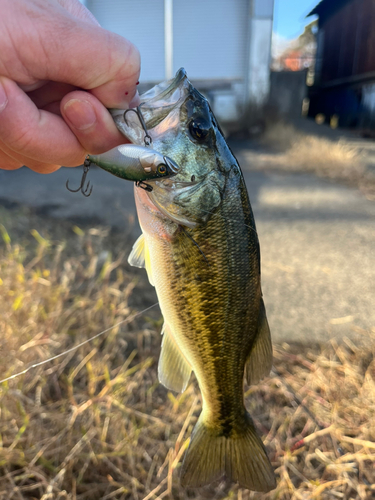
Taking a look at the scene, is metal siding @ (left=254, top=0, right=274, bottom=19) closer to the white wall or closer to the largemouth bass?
the white wall

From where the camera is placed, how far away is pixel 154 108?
1.11 m

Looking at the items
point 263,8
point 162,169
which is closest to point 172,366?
point 162,169

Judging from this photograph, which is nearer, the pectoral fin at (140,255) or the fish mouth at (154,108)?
the fish mouth at (154,108)

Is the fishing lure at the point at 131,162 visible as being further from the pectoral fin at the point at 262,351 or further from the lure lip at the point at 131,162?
the pectoral fin at the point at 262,351

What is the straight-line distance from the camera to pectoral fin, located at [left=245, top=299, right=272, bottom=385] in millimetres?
1263

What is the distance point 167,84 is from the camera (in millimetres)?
1151

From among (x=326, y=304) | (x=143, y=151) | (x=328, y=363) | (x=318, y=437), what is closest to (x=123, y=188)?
(x=326, y=304)

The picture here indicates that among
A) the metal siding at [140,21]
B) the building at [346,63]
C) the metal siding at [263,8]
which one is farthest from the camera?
the building at [346,63]

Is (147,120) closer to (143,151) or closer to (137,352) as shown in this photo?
(143,151)

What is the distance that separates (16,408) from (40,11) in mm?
1789

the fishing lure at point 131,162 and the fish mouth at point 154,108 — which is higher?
the fish mouth at point 154,108

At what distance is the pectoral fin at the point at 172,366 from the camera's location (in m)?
1.31

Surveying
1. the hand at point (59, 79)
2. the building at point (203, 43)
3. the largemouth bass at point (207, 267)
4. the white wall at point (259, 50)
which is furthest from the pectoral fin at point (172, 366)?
the white wall at point (259, 50)

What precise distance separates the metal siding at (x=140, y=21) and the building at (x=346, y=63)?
789 centimetres
